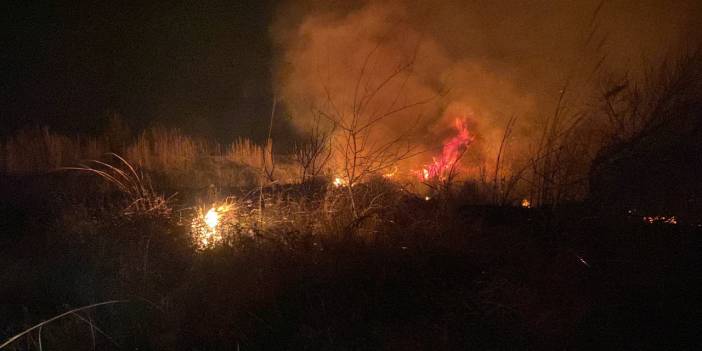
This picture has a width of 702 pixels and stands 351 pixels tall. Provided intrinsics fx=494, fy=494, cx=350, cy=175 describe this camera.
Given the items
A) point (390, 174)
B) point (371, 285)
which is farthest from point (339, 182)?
point (371, 285)

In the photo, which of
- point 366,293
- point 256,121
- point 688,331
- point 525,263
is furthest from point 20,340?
point 256,121

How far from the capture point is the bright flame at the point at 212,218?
5780mm

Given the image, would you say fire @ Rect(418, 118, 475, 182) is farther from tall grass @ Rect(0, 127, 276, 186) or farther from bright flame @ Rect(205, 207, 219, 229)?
bright flame @ Rect(205, 207, 219, 229)

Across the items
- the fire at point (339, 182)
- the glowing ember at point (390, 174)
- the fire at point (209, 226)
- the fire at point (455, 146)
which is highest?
the fire at point (455, 146)

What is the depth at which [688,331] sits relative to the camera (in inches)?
154

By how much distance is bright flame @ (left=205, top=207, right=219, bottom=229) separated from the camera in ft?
19.0

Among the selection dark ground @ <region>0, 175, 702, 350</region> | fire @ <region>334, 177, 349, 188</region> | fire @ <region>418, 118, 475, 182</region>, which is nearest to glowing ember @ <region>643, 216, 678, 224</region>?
dark ground @ <region>0, 175, 702, 350</region>

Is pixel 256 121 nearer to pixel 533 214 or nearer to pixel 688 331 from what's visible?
pixel 533 214

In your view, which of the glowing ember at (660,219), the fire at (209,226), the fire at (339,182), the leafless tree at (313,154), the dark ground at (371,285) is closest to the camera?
the dark ground at (371,285)

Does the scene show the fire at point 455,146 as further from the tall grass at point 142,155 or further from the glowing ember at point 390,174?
the tall grass at point 142,155

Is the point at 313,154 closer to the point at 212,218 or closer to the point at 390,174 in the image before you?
the point at 212,218

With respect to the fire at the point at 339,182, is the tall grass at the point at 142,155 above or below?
above

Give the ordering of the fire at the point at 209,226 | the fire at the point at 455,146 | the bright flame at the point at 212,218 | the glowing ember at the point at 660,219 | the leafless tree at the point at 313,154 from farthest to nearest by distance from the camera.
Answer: the fire at the point at 455,146 → the leafless tree at the point at 313,154 → the glowing ember at the point at 660,219 → the bright flame at the point at 212,218 → the fire at the point at 209,226

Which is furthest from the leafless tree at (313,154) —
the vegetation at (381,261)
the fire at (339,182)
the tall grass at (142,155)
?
the tall grass at (142,155)
